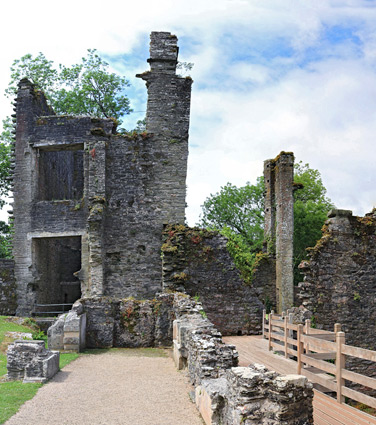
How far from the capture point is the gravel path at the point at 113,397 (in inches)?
256

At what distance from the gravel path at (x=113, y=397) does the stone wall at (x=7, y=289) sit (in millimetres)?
10344

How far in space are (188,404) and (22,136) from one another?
53.1 feet

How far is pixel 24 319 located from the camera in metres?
17.0

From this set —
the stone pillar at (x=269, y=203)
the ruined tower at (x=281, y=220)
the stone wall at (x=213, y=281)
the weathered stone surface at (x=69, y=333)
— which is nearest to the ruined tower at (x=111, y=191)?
the stone wall at (x=213, y=281)

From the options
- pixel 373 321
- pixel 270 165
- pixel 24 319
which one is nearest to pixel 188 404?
pixel 373 321

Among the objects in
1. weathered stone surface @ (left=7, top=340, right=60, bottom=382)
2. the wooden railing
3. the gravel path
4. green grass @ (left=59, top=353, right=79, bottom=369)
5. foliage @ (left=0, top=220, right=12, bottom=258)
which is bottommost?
green grass @ (left=59, top=353, right=79, bottom=369)

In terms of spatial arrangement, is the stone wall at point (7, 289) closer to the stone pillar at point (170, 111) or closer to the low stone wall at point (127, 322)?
the stone pillar at point (170, 111)

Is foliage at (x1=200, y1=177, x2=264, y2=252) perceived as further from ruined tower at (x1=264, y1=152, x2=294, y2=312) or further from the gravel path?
the gravel path

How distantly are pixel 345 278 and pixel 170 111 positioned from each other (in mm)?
10329

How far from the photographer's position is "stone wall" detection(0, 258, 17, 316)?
19453mm

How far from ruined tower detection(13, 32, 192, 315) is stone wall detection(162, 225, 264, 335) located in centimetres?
439

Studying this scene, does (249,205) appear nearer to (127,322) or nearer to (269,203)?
(269,203)

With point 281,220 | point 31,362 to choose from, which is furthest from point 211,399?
point 281,220

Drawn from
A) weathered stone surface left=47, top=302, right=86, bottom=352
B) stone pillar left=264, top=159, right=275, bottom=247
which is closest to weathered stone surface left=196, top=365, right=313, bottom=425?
weathered stone surface left=47, top=302, right=86, bottom=352
